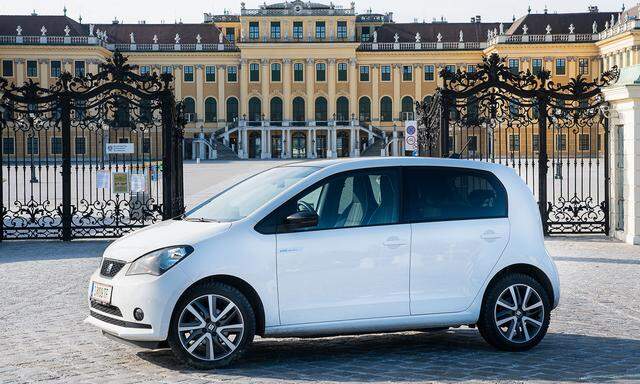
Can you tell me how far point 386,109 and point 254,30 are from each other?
46.9ft

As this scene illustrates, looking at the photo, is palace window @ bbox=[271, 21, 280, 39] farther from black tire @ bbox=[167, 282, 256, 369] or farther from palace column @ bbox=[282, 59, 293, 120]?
black tire @ bbox=[167, 282, 256, 369]

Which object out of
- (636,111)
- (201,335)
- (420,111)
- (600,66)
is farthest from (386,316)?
(600,66)

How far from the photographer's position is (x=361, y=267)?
775cm

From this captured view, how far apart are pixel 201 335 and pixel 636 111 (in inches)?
449

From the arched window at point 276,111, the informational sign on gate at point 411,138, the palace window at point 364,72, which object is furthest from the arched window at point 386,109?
the informational sign on gate at point 411,138

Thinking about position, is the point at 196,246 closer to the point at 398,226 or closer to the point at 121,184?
the point at 398,226

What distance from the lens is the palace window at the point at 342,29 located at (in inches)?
3851

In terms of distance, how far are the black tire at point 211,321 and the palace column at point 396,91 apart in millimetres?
88156

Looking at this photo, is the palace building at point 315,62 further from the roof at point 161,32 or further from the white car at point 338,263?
the white car at point 338,263

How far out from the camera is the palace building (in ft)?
306

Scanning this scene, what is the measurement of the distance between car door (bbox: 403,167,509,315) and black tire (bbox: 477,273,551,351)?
0.16m

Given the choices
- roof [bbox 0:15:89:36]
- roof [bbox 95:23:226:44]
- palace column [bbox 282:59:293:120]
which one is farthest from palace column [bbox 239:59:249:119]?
roof [bbox 0:15:89:36]

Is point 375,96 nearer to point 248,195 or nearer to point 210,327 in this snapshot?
point 248,195

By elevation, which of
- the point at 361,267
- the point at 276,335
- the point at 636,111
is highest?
the point at 636,111
